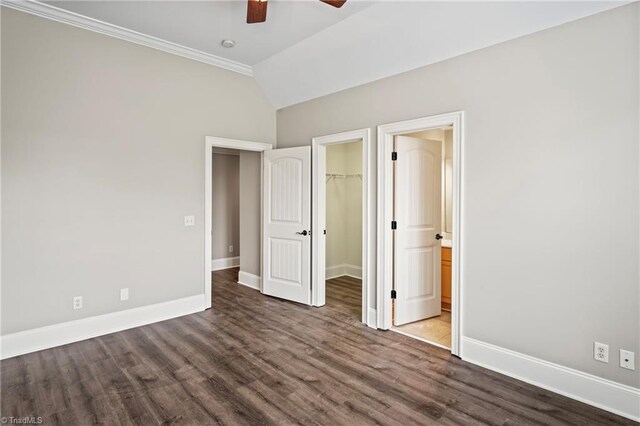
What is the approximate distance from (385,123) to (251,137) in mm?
2000

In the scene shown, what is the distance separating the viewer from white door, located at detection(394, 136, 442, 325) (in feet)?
12.2

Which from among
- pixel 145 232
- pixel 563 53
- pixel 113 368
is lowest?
pixel 113 368

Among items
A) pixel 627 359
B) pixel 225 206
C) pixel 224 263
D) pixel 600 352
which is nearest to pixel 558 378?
Answer: pixel 600 352

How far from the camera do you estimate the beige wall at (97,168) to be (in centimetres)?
308

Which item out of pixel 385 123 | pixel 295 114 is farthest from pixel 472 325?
pixel 295 114

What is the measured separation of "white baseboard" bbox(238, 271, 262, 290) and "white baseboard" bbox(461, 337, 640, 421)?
3134mm

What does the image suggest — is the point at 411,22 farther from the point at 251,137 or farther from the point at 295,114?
the point at 251,137

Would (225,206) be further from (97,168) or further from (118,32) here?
(118,32)

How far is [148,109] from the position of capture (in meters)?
3.83

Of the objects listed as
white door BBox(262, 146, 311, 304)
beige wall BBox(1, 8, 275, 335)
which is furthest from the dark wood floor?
white door BBox(262, 146, 311, 304)

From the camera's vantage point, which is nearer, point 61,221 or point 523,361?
point 523,361

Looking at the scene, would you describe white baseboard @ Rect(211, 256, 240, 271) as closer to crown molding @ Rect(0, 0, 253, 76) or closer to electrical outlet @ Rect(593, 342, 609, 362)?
crown molding @ Rect(0, 0, 253, 76)

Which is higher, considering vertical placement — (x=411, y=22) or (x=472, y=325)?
(x=411, y=22)

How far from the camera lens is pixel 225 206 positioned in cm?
707
